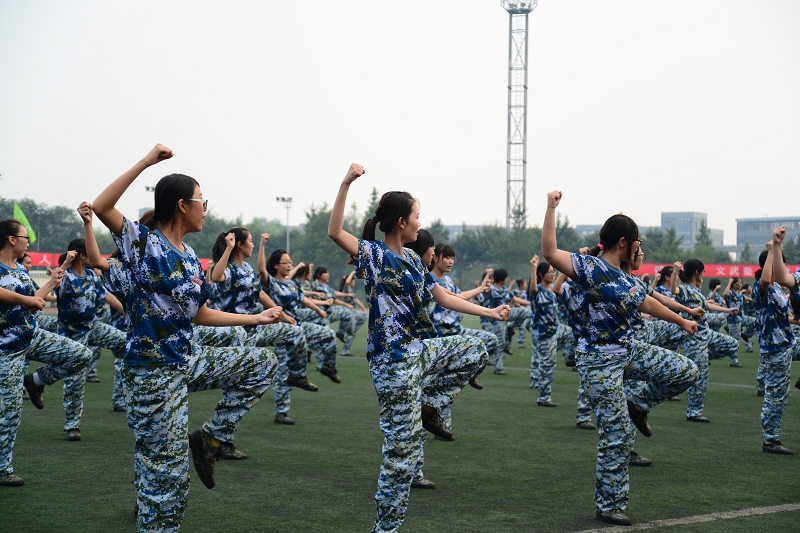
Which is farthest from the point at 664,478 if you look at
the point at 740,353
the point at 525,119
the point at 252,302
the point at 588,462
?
the point at 525,119

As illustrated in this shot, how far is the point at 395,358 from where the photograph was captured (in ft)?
16.8

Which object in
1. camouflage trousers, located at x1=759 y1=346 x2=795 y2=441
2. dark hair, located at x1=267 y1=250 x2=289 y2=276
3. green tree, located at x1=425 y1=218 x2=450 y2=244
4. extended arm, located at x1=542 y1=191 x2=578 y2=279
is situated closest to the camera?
extended arm, located at x1=542 y1=191 x2=578 y2=279

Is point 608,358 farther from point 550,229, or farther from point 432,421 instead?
point 432,421

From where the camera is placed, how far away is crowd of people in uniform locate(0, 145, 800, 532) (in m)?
4.62

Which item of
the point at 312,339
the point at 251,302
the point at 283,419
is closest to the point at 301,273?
the point at 283,419

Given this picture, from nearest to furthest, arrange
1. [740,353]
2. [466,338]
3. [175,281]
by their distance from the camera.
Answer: [175,281], [466,338], [740,353]

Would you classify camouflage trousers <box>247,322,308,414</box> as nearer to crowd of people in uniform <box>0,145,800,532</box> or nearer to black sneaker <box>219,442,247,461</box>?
crowd of people in uniform <box>0,145,800,532</box>

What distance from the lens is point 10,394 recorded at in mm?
7121

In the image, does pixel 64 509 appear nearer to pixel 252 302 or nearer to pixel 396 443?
pixel 396 443

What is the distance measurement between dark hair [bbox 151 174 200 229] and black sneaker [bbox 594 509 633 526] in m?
3.82

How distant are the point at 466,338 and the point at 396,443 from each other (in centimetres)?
137

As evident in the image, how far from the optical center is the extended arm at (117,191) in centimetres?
434

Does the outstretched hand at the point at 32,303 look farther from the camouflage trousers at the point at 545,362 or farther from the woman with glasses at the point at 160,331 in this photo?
the camouflage trousers at the point at 545,362

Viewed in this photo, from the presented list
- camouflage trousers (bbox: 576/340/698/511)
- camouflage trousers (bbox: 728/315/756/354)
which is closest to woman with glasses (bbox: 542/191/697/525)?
camouflage trousers (bbox: 576/340/698/511)
